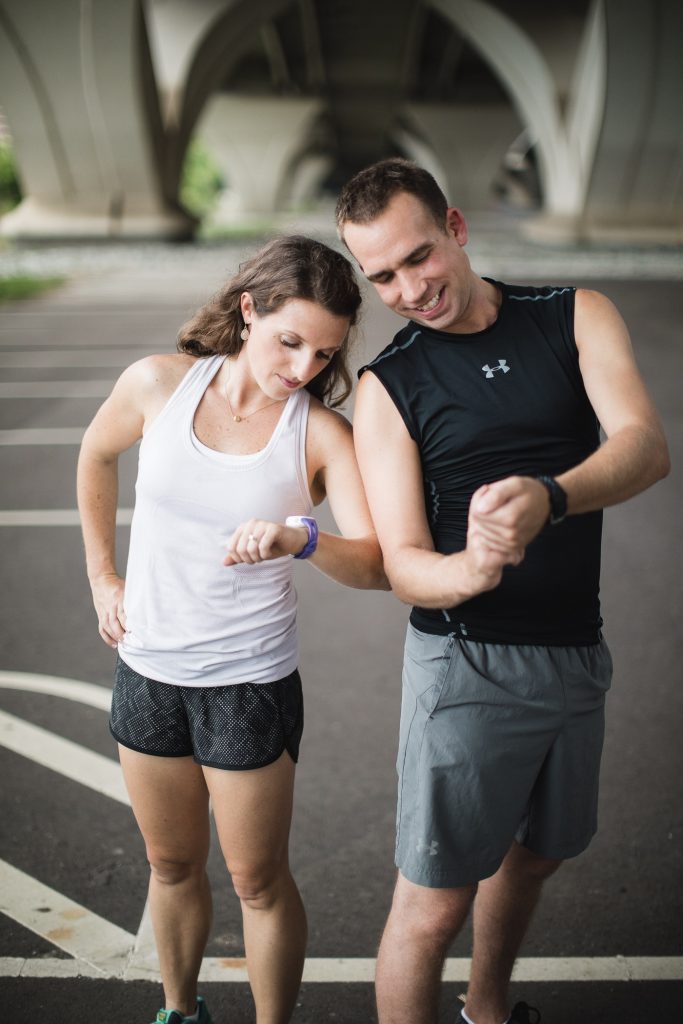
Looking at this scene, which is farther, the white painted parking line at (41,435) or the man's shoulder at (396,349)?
the white painted parking line at (41,435)

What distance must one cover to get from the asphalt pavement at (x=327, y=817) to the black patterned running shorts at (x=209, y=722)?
0.99 m

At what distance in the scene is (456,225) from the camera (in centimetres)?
232

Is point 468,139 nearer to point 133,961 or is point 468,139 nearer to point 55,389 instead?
point 55,389

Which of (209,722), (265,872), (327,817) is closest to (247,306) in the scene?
(209,722)

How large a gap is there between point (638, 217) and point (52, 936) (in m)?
30.5

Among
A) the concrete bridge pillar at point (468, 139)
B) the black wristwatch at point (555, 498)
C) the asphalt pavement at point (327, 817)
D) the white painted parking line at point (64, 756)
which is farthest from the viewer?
the concrete bridge pillar at point (468, 139)

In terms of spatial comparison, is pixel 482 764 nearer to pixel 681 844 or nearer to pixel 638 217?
→ pixel 681 844

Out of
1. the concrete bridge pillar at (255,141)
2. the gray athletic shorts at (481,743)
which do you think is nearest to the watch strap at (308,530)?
the gray athletic shorts at (481,743)

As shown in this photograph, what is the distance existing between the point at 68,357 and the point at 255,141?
46.5m

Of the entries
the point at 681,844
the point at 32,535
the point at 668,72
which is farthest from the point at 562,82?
the point at 681,844

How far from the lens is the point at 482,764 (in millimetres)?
2250

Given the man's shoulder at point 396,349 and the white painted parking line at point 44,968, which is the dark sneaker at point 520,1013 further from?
the man's shoulder at point 396,349

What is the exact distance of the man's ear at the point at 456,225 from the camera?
227 centimetres

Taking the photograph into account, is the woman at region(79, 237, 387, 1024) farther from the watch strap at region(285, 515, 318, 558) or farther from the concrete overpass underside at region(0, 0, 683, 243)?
the concrete overpass underside at region(0, 0, 683, 243)
